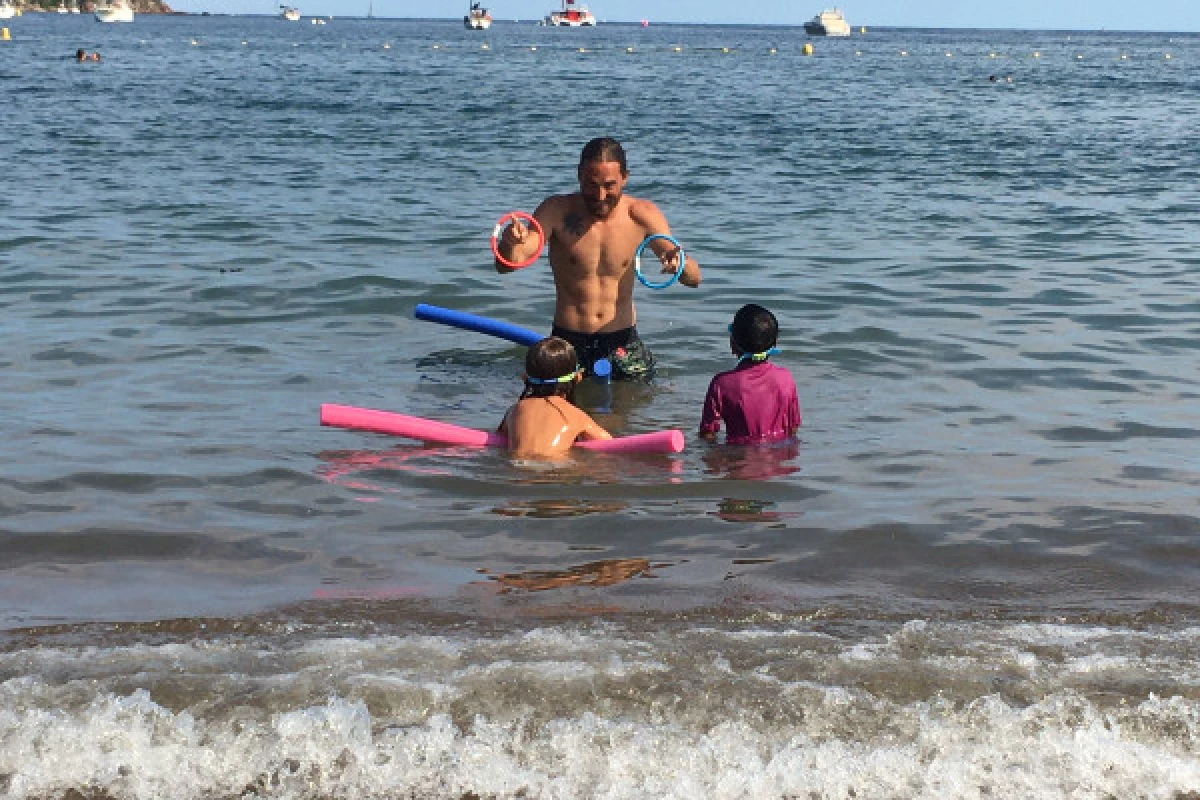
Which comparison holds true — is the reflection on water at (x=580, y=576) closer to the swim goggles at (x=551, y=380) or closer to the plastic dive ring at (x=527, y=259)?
the swim goggles at (x=551, y=380)

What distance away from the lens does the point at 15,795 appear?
3854mm

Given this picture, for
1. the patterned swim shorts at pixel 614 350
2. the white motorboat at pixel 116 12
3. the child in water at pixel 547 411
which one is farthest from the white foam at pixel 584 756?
the white motorboat at pixel 116 12

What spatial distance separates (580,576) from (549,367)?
1700 millimetres

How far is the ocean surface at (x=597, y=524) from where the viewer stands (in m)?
4.12

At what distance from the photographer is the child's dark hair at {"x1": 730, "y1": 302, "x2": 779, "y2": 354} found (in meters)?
7.18

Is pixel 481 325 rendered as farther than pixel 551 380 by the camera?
Yes

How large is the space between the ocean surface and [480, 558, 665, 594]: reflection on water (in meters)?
0.02

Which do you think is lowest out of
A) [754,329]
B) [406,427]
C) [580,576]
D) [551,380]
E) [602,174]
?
[580,576]

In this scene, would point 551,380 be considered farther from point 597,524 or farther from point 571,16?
point 571,16

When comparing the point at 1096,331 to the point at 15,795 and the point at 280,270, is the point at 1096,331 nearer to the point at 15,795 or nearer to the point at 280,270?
the point at 280,270

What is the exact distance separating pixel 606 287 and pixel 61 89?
3012cm

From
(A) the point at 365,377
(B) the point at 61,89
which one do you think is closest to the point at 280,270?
(A) the point at 365,377

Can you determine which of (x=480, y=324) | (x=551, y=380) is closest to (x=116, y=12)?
(x=480, y=324)

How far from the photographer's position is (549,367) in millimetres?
7047
